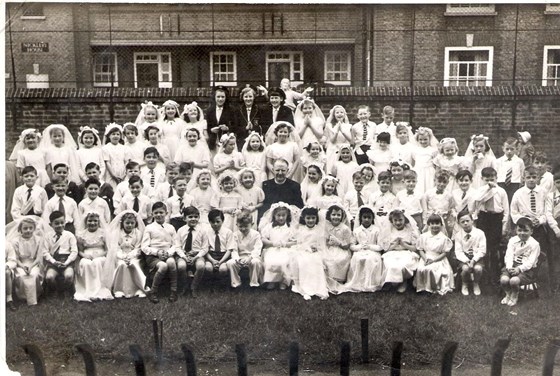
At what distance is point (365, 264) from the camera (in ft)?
12.7

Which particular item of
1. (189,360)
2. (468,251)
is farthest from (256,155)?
(468,251)

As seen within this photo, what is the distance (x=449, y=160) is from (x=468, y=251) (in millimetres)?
502

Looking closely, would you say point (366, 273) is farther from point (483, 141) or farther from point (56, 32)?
point (56, 32)

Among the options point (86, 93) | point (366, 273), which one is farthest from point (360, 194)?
point (86, 93)

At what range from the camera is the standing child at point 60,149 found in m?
3.75

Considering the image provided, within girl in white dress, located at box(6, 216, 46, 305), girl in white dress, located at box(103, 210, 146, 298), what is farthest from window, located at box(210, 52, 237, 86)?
girl in white dress, located at box(6, 216, 46, 305)

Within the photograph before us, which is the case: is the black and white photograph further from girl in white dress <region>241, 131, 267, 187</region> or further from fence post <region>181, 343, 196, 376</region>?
fence post <region>181, 343, 196, 376</region>

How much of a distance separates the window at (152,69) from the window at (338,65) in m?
0.81

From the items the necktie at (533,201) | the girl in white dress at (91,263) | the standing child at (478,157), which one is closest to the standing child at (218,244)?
the girl in white dress at (91,263)

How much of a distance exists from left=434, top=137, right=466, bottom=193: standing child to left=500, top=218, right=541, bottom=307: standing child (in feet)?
1.36

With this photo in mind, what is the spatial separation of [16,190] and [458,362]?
243cm

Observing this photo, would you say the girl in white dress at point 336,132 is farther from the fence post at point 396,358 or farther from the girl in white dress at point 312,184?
the fence post at point 396,358

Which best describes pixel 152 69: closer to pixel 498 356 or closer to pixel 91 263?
pixel 91 263

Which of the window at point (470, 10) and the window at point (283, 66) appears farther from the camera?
the window at point (283, 66)
